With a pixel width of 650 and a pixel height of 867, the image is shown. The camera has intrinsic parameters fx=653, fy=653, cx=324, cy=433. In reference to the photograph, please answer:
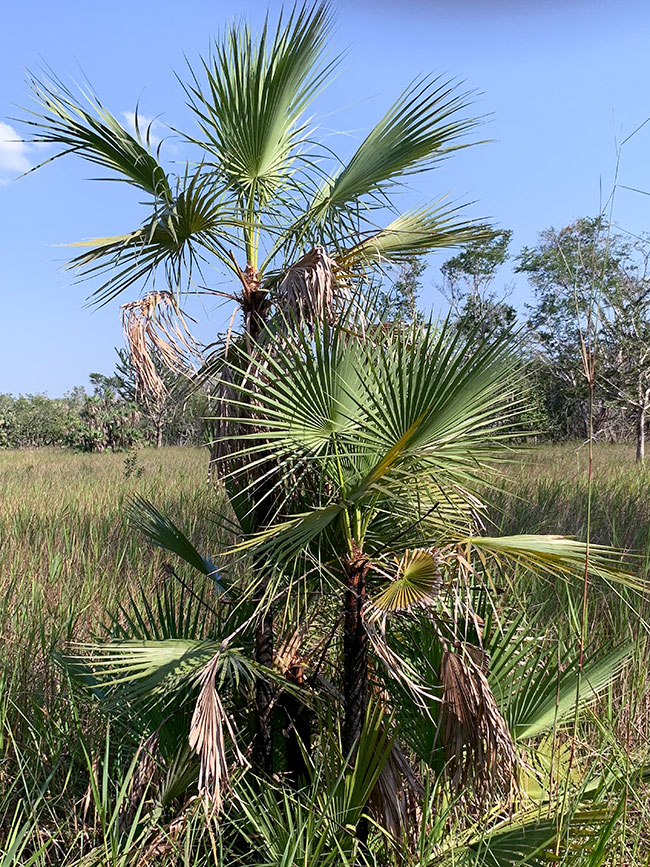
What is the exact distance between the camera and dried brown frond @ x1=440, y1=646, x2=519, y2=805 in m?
1.49

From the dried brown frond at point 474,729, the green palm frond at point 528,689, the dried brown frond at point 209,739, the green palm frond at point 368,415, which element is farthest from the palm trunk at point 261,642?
the green palm frond at point 528,689

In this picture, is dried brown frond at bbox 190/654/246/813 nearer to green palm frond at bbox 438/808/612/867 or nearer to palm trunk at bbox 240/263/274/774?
palm trunk at bbox 240/263/274/774

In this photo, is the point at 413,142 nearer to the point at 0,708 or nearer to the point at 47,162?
the point at 47,162

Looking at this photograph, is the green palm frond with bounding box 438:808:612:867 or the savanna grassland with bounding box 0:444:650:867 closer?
the green palm frond with bounding box 438:808:612:867

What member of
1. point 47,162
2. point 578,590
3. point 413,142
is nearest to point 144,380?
point 47,162

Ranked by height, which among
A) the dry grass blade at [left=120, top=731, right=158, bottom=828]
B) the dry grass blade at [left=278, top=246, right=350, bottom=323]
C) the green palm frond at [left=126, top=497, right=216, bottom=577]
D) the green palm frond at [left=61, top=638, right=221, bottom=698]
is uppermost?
the dry grass blade at [left=278, top=246, right=350, bottom=323]

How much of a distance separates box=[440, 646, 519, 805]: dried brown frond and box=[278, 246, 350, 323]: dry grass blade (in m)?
0.88

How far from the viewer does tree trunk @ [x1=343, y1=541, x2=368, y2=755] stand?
1.60 meters

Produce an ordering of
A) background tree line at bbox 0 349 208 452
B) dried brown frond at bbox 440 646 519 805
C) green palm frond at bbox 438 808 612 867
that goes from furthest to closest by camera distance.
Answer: background tree line at bbox 0 349 208 452 → green palm frond at bbox 438 808 612 867 → dried brown frond at bbox 440 646 519 805

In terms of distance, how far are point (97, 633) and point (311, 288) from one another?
254cm

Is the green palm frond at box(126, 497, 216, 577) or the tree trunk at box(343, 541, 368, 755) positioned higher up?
the green palm frond at box(126, 497, 216, 577)

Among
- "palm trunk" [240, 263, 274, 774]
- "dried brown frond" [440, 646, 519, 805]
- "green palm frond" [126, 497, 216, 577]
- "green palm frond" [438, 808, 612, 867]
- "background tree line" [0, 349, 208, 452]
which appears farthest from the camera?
"background tree line" [0, 349, 208, 452]

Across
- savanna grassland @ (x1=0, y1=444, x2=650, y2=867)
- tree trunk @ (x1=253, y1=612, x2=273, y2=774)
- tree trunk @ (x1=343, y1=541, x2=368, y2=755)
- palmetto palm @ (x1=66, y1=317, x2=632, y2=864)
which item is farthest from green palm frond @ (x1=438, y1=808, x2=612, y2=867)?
tree trunk @ (x1=253, y1=612, x2=273, y2=774)

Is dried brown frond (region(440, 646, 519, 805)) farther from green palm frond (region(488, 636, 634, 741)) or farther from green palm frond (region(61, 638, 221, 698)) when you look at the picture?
green palm frond (region(61, 638, 221, 698))
